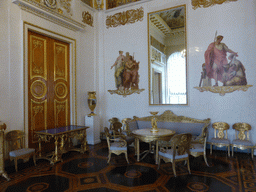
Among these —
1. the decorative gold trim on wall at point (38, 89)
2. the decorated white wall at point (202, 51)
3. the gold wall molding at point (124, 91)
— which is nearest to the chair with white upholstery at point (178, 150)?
the decorated white wall at point (202, 51)

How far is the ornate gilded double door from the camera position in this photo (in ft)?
18.6

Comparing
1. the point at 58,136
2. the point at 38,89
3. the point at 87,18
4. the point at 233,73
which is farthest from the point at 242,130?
the point at 87,18

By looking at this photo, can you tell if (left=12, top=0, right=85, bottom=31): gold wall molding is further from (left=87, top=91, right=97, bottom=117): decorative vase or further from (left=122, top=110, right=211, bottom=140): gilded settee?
(left=122, top=110, right=211, bottom=140): gilded settee

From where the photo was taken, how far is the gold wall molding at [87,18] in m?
7.50

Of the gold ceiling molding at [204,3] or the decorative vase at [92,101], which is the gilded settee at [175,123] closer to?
the decorative vase at [92,101]

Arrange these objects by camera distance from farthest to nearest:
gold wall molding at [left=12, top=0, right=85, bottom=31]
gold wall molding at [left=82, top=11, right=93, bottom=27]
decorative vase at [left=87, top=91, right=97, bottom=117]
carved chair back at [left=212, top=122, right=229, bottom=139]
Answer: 1. gold wall molding at [left=82, top=11, right=93, bottom=27]
2. decorative vase at [left=87, top=91, right=97, bottom=117]
3. carved chair back at [left=212, top=122, right=229, bottom=139]
4. gold wall molding at [left=12, top=0, right=85, bottom=31]

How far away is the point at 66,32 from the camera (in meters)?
6.73

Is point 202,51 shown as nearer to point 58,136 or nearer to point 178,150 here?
point 178,150

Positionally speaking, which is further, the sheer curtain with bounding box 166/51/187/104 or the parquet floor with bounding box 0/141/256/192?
the sheer curtain with bounding box 166/51/187/104

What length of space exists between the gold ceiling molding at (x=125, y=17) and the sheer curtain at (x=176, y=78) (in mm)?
2147

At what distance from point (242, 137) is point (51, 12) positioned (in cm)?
683

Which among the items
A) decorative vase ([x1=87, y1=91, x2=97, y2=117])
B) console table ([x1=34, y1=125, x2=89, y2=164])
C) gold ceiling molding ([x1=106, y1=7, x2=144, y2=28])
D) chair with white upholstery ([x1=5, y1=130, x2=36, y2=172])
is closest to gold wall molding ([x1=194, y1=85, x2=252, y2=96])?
gold ceiling molding ([x1=106, y1=7, x2=144, y2=28])

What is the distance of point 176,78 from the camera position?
665cm

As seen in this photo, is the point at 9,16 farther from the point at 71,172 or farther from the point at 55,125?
the point at 71,172
